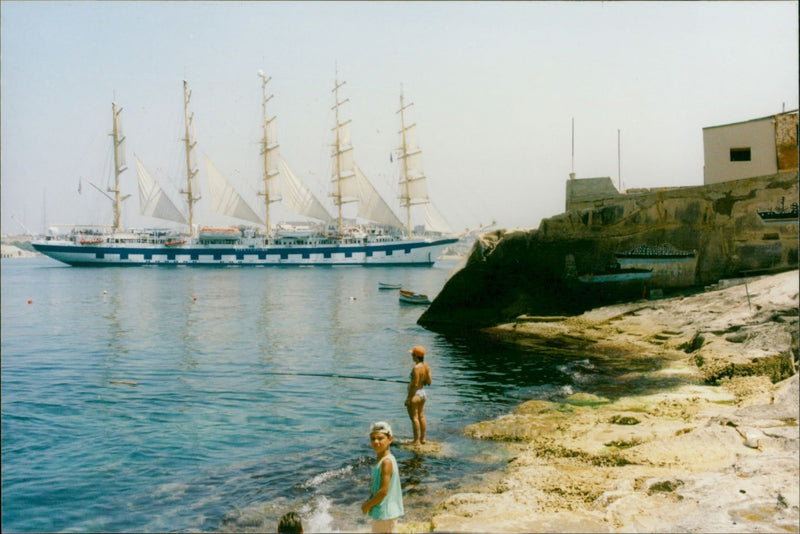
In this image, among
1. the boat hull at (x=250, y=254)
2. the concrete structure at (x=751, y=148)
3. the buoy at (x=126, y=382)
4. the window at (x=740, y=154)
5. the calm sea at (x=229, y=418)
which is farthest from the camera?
the boat hull at (x=250, y=254)

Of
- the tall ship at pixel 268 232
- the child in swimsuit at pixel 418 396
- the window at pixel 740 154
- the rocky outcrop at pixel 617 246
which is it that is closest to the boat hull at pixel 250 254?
the tall ship at pixel 268 232

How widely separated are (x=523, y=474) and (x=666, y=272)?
1523 centimetres

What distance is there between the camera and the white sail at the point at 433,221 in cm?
10788

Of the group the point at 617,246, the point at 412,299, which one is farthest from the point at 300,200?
the point at 617,246

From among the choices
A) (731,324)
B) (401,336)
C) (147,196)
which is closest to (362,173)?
(147,196)

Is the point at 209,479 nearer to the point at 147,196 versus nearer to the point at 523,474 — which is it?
the point at 523,474

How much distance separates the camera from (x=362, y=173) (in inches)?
4195

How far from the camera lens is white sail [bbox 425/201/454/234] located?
108 m

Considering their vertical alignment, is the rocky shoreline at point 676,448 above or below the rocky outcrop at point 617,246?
below

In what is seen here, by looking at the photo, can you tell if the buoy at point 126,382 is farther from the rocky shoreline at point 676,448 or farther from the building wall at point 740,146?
the building wall at point 740,146

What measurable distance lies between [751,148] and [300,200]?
8790 cm

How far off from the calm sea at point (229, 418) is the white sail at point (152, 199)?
237ft

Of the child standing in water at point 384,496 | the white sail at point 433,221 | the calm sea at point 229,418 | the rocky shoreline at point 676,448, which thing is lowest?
the calm sea at point 229,418

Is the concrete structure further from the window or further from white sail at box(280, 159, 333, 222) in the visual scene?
white sail at box(280, 159, 333, 222)
